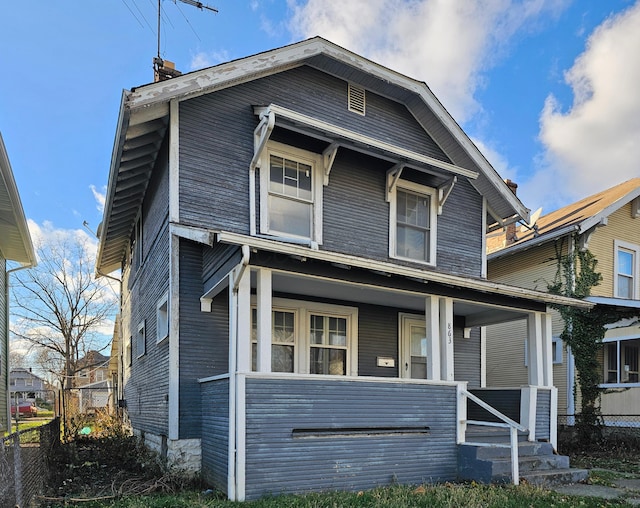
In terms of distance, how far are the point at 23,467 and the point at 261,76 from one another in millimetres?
7201

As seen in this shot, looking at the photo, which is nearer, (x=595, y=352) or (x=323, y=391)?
(x=323, y=391)

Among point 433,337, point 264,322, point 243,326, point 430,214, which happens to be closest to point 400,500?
point 264,322

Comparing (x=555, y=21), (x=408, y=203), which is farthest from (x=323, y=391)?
(x=555, y=21)

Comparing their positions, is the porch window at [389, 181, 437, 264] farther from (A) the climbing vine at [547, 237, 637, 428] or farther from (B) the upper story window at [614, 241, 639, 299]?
(B) the upper story window at [614, 241, 639, 299]

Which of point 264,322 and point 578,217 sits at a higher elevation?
point 578,217

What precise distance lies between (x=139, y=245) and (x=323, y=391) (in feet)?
22.9

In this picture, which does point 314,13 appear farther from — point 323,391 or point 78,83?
point 78,83

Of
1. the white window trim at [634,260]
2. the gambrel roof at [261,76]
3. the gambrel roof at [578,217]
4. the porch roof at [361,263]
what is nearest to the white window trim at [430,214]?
the gambrel roof at [261,76]

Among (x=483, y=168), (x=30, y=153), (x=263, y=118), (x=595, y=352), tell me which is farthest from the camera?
(x=30, y=153)

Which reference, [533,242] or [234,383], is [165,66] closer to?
[234,383]

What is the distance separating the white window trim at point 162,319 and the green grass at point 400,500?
9.27 feet

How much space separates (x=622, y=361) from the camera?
570 inches

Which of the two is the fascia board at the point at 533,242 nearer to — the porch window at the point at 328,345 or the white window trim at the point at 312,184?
the porch window at the point at 328,345

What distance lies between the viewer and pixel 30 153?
2448 centimetres
